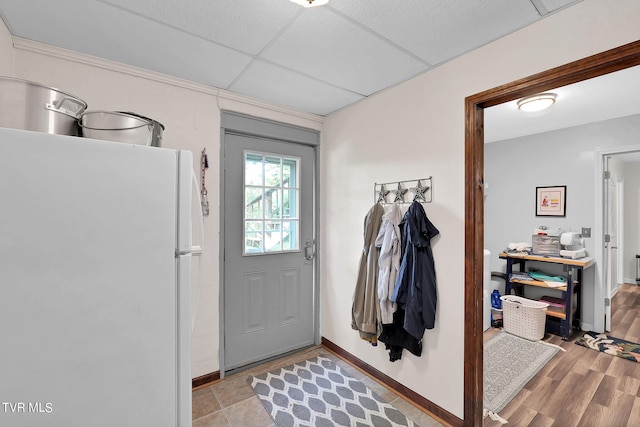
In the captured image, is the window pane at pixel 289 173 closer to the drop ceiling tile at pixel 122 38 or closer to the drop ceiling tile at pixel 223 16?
the drop ceiling tile at pixel 122 38

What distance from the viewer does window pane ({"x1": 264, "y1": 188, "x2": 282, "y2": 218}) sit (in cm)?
259

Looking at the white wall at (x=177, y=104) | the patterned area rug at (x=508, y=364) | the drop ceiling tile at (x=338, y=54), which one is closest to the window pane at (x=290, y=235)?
the white wall at (x=177, y=104)

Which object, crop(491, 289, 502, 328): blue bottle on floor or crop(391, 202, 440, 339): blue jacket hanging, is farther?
crop(491, 289, 502, 328): blue bottle on floor

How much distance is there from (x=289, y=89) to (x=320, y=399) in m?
2.35

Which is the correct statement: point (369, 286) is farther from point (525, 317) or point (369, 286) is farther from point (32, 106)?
point (525, 317)

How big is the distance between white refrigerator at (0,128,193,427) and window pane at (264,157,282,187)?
1591mm

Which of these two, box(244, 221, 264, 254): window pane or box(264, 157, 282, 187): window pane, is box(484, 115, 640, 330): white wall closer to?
box(264, 157, 282, 187): window pane

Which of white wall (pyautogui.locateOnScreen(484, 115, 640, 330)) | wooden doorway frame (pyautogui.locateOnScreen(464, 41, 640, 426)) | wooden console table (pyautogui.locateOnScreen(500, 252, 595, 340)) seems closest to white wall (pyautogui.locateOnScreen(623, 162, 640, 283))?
white wall (pyautogui.locateOnScreen(484, 115, 640, 330))

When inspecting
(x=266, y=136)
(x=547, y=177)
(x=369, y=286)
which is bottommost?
(x=369, y=286)

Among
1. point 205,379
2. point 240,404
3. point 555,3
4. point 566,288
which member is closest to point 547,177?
point 566,288

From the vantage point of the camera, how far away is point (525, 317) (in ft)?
10.0

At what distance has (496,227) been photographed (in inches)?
167

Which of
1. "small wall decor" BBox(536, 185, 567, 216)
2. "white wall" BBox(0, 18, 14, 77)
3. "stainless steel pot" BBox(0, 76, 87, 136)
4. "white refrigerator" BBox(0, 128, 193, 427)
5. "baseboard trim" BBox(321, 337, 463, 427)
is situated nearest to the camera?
"white refrigerator" BBox(0, 128, 193, 427)

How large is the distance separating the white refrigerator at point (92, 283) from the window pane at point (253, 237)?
1.48 m
